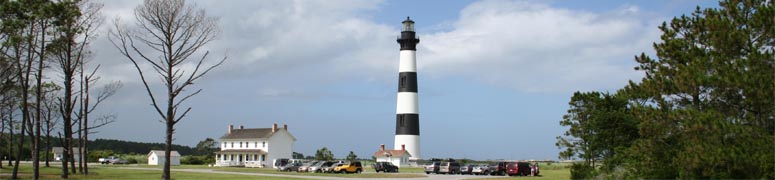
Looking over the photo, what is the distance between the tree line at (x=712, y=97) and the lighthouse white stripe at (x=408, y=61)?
45444mm

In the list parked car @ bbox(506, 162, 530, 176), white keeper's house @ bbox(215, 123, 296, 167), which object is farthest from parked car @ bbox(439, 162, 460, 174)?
white keeper's house @ bbox(215, 123, 296, 167)

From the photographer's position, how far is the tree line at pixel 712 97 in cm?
Answer: 1730

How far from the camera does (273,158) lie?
3120 inches

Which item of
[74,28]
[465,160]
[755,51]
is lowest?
[465,160]

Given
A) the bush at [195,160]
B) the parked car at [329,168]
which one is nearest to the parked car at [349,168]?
the parked car at [329,168]

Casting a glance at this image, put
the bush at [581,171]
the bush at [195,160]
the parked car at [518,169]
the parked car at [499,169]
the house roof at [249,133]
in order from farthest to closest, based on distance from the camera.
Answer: the bush at [195,160], the house roof at [249,133], the parked car at [499,169], the parked car at [518,169], the bush at [581,171]

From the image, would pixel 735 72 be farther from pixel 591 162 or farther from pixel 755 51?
pixel 591 162

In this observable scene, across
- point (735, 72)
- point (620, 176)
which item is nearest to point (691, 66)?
point (735, 72)

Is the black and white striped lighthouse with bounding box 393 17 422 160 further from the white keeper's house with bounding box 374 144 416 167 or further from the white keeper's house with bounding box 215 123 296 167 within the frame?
the white keeper's house with bounding box 215 123 296 167

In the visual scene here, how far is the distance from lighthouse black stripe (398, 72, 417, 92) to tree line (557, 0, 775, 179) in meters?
45.1

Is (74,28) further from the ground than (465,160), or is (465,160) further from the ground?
(74,28)

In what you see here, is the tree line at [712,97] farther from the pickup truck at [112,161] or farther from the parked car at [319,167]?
the pickup truck at [112,161]

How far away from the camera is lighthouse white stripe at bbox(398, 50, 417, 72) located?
224 ft

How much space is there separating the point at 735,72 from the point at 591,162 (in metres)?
19.1
